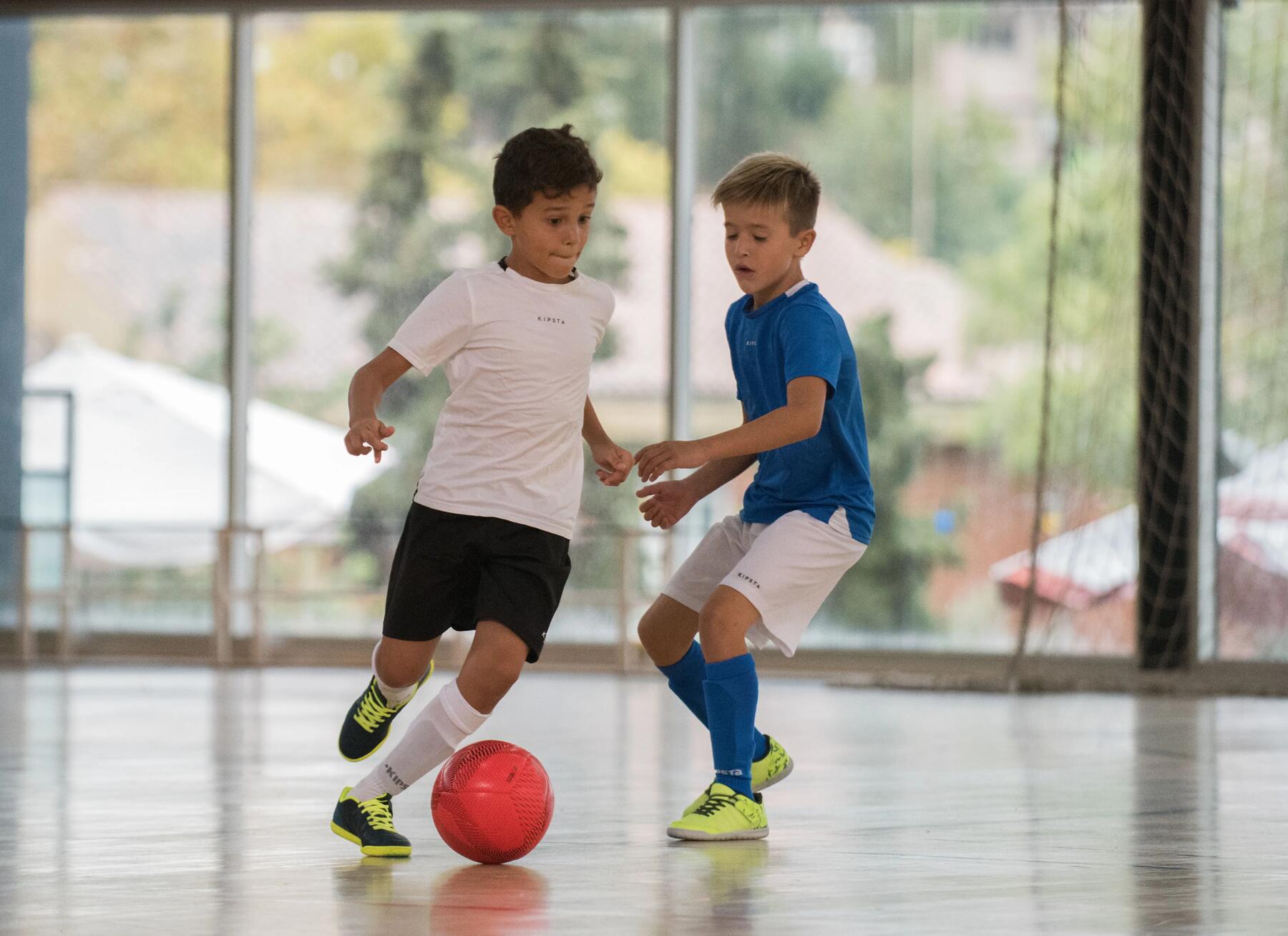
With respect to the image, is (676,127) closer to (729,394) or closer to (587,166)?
(729,394)

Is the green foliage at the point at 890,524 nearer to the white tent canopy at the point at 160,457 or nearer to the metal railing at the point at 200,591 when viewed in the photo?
the metal railing at the point at 200,591

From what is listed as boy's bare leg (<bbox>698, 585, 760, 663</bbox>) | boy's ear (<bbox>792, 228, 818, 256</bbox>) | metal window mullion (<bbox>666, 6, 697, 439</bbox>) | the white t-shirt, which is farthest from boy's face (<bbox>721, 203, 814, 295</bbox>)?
metal window mullion (<bbox>666, 6, 697, 439</bbox>)

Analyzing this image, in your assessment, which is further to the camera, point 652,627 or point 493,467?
point 652,627

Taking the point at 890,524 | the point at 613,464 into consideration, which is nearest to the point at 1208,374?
the point at 890,524

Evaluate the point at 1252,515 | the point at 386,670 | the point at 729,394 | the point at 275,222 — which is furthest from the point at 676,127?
the point at 386,670

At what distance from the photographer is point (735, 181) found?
2.96 m

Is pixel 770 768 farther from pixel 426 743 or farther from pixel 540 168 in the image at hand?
pixel 540 168

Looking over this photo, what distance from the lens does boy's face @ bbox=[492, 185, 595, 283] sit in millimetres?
2707

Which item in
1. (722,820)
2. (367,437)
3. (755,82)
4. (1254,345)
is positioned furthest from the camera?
(755,82)

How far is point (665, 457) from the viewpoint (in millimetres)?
2668

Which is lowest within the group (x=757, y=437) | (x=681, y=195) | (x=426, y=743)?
(x=426, y=743)

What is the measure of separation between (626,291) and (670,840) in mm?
5061

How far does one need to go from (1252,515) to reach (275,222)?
14.9 feet

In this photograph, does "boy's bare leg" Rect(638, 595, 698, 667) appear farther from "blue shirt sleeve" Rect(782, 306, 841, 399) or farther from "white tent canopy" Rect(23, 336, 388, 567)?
"white tent canopy" Rect(23, 336, 388, 567)
